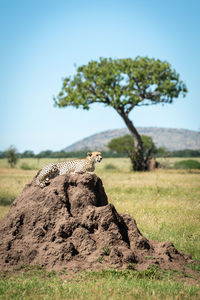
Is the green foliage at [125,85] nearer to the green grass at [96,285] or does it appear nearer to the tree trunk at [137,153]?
the tree trunk at [137,153]

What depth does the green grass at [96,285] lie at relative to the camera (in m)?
5.75

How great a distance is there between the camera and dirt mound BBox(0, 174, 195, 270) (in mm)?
6922

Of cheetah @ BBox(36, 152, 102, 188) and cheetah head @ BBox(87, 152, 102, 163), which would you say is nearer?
cheetah @ BBox(36, 152, 102, 188)

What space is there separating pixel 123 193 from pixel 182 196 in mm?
2714

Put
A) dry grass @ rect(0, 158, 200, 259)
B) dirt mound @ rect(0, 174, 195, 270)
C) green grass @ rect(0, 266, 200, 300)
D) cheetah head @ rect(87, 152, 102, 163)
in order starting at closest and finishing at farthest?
1. green grass @ rect(0, 266, 200, 300)
2. dirt mound @ rect(0, 174, 195, 270)
3. cheetah head @ rect(87, 152, 102, 163)
4. dry grass @ rect(0, 158, 200, 259)

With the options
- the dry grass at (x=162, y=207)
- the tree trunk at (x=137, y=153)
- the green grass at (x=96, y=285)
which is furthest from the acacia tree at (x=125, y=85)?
the green grass at (x=96, y=285)

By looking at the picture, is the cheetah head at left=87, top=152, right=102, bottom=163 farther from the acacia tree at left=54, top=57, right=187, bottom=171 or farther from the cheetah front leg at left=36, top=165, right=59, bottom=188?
the acacia tree at left=54, top=57, right=187, bottom=171

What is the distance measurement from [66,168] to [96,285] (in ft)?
12.3

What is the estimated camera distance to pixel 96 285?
5.94m

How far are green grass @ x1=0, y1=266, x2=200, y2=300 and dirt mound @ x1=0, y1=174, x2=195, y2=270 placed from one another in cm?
26

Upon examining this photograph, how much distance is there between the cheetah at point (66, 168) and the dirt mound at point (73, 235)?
520 mm

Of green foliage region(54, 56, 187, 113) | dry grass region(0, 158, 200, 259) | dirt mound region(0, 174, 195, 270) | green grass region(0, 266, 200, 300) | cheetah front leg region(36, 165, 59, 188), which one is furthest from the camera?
green foliage region(54, 56, 187, 113)

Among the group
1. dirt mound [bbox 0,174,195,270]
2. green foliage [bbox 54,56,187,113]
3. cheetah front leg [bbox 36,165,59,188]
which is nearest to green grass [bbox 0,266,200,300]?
dirt mound [bbox 0,174,195,270]

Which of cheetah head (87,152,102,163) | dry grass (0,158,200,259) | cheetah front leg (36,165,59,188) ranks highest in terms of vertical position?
cheetah head (87,152,102,163)
